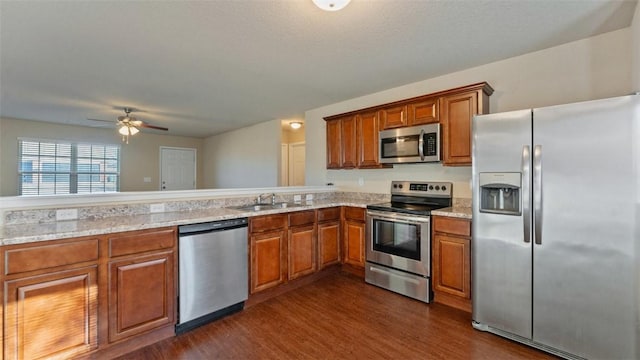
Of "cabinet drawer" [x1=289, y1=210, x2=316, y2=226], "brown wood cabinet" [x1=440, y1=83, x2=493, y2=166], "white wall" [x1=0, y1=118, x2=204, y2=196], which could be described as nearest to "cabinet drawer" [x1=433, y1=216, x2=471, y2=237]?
"brown wood cabinet" [x1=440, y1=83, x2=493, y2=166]

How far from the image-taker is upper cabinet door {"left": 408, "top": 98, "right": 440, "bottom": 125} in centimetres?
298

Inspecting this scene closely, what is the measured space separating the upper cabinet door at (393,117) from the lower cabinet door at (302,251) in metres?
1.55

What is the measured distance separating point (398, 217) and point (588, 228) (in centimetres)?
147

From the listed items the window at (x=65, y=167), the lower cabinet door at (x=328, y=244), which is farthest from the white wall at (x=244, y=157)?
the lower cabinet door at (x=328, y=244)

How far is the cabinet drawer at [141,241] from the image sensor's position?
1905 mm

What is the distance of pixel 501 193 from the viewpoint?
7.25ft

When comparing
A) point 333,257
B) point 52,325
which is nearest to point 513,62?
point 333,257

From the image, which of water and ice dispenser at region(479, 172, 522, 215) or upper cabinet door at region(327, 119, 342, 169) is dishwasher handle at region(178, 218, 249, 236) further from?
water and ice dispenser at region(479, 172, 522, 215)

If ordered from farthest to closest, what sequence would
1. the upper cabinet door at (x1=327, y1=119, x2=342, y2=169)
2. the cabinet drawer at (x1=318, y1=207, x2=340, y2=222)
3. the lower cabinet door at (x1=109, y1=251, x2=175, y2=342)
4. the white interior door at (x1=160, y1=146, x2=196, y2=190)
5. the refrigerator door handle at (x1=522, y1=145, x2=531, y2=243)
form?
1. the white interior door at (x1=160, y1=146, x2=196, y2=190)
2. the upper cabinet door at (x1=327, y1=119, x2=342, y2=169)
3. the cabinet drawer at (x1=318, y1=207, x2=340, y2=222)
4. the refrigerator door handle at (x1=522, y1=145, x2=531, y2=243)
5. the lower cabinet door at (x1=109, y1=251, x2=175, y2=342)

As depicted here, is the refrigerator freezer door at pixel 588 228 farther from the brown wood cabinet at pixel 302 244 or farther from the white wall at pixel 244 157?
the white wall at pixel 244 157

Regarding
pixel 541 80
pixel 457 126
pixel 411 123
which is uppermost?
pixel 541 80

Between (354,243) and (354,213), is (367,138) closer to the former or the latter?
(354,213)

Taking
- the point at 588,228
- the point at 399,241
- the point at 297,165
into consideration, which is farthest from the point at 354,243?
the point at 297,165

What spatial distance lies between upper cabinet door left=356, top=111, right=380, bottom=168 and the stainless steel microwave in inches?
4.8
